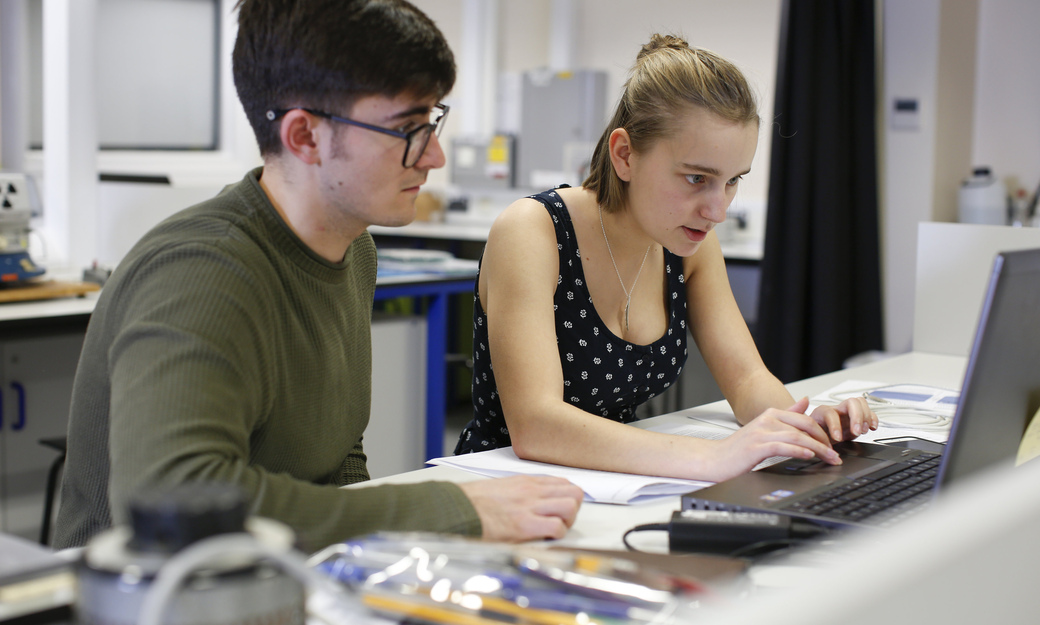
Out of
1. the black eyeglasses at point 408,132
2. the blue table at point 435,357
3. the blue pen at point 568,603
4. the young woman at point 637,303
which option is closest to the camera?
the blue pen at point 568,603

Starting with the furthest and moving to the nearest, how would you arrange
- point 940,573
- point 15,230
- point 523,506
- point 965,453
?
1. point 15,230
2. point 523,506
3. point 965,453
4. point 940,573

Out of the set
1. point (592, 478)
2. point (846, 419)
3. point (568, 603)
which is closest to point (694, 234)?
point (846, 419)

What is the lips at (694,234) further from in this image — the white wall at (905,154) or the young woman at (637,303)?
the white wall at (905,154)

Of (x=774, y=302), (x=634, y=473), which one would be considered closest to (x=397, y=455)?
(x=774, y=302)

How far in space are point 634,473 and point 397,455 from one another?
1932mm

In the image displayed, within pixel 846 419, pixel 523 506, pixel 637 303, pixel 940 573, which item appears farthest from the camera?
pixel 637 303

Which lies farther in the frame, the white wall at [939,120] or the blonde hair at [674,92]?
the white wall at [939,120]

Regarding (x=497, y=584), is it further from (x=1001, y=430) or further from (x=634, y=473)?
(x=634, y=473)

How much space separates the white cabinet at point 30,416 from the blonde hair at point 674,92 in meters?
1.69

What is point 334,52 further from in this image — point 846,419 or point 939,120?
point 939,120

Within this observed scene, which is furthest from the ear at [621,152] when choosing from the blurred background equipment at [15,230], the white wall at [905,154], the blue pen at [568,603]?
the white wall at [905,154]

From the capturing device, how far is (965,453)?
786 mm

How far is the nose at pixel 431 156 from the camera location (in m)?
1.07

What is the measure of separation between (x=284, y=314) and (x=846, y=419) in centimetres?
75
